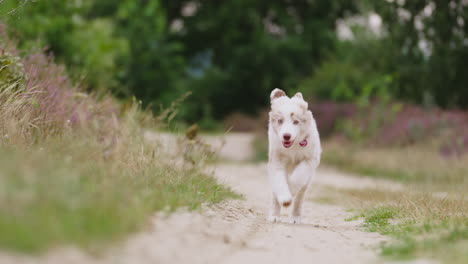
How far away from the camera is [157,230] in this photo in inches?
170

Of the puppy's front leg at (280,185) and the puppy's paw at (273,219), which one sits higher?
the puppy's front leg at (280,185)

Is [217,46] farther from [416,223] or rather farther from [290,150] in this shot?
[416,223]

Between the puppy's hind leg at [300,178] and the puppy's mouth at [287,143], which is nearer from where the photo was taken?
the puppy's mouth at [287,143]

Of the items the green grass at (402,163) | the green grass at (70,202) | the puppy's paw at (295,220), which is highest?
the green grass at (70,202)

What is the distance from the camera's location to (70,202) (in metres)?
3.80

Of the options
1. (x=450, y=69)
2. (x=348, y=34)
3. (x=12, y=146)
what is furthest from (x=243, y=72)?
(x=12, y=146)

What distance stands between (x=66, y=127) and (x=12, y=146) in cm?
122

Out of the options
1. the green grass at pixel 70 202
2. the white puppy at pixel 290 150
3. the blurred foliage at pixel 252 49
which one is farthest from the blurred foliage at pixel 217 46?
the green grass at pixel 70 202

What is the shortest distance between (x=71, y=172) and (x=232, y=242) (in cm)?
136

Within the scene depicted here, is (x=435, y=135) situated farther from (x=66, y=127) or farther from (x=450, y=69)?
(x=66, y=127)

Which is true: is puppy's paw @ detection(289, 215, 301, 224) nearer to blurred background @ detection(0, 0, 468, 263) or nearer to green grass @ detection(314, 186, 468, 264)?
green grass @ detection(314, 186, 468, 264)

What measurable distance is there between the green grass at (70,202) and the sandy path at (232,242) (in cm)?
10

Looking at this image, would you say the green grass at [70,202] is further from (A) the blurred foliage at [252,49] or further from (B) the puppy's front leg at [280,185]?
(A) the blurred foliage at [252,49]

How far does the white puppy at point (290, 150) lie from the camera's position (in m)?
6.18
